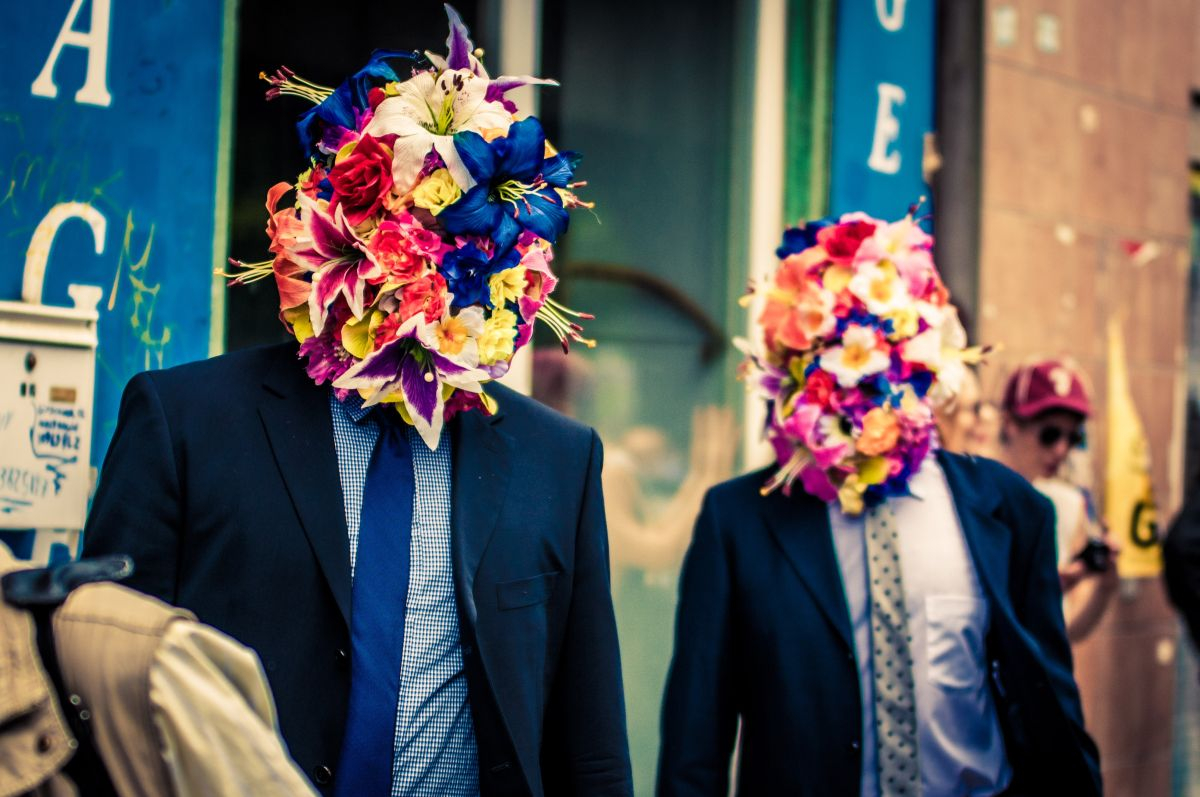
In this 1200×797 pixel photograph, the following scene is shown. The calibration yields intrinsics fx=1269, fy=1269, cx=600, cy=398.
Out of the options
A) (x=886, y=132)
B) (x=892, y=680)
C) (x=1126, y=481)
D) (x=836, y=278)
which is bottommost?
(x=892, y=680)

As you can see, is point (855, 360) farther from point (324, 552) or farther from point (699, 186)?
point (699, 186)

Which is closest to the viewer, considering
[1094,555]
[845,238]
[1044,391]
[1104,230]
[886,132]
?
[845,238]

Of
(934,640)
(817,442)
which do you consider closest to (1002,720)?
(934,640)

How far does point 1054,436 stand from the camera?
4.98m

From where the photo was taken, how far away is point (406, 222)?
218 cm

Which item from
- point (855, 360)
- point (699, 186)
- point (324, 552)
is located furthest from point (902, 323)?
point (699, 186)

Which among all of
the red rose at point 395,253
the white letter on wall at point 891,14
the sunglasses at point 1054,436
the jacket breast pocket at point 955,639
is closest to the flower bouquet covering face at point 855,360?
the jacket breast pocket at point 955,639

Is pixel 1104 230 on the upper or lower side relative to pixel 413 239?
upper

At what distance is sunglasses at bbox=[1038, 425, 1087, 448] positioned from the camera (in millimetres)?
4965

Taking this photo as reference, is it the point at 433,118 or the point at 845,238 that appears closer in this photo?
the point at 433,118

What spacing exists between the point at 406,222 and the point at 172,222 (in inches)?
56.2

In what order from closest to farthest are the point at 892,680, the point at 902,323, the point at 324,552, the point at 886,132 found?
the point at 324,552 → the point at 892,680 → the point at 902,323 → the point at 886,132

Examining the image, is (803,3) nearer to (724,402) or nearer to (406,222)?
(724,402)

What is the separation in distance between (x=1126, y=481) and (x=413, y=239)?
4.80 metres
